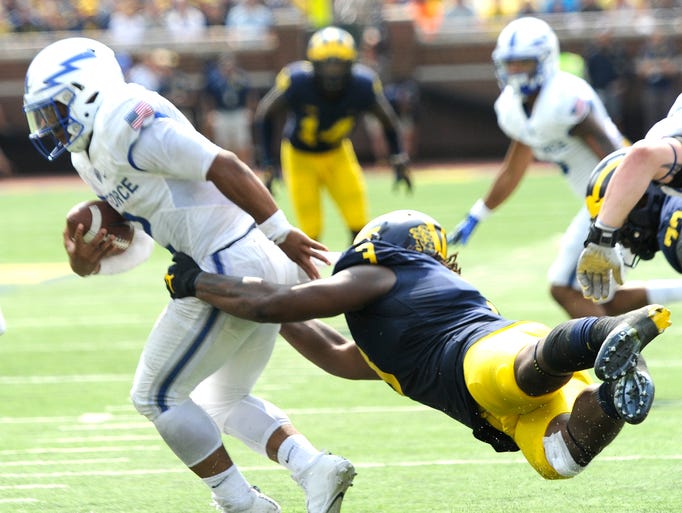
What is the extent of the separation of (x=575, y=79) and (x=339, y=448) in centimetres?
285

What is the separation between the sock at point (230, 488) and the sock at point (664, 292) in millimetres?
2981

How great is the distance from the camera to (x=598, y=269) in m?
4.86

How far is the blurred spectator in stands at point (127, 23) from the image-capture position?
920 inches

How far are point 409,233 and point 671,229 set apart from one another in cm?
106

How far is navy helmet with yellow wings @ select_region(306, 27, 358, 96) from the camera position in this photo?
1037 cm

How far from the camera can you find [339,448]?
5.74 meters

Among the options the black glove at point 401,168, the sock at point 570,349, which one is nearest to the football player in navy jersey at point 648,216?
the sock at point 570,349

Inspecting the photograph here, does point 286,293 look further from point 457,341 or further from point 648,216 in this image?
point 648,216

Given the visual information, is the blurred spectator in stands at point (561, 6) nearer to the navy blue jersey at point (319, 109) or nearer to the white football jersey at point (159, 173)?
the navy blue jersey at point (319, 109)

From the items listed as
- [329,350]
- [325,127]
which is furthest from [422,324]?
[325,127]

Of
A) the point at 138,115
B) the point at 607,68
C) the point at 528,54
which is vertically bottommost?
the point at 607,68

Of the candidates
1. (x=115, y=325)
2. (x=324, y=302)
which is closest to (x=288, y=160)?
(x=115, y=325)

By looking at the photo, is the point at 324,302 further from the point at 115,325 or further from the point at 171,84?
the point at 171,84

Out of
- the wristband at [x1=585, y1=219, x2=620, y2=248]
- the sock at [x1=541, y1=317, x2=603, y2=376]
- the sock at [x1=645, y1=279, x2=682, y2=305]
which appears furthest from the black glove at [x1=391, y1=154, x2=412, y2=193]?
the sock at [x1=541, y1=317, x2=603, y2=376]
